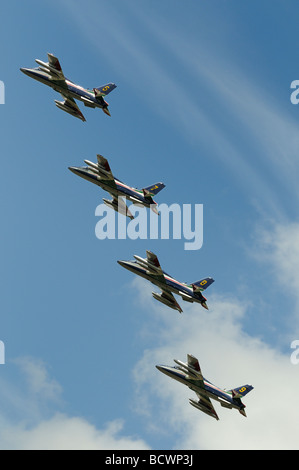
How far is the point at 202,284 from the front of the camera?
15800 cm

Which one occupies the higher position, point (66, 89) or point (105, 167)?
point (66, 89)

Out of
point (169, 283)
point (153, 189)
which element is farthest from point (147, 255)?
point (153, 189)

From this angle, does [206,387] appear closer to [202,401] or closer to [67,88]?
[202,401]

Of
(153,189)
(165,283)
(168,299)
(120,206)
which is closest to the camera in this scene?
(165,283)

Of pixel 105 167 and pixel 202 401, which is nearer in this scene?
pixel 202 401

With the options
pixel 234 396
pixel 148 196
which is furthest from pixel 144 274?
pixel 234 396

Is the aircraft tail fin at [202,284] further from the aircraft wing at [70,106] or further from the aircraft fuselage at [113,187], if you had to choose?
the aircraft wing at [70,106]

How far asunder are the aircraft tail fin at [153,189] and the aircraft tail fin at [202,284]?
22.2 m

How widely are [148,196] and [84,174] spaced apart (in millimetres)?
14752

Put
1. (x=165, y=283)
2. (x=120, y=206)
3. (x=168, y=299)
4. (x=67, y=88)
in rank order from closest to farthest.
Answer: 1. (x=165, y=283)
2. (x=168, y=299)
3. (x=67, y=88)
4. (x=120, y=206)

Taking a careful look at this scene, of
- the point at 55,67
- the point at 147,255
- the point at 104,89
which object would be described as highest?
the point at 104,89

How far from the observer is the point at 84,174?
160m

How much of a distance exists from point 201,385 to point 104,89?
65.6 metres
